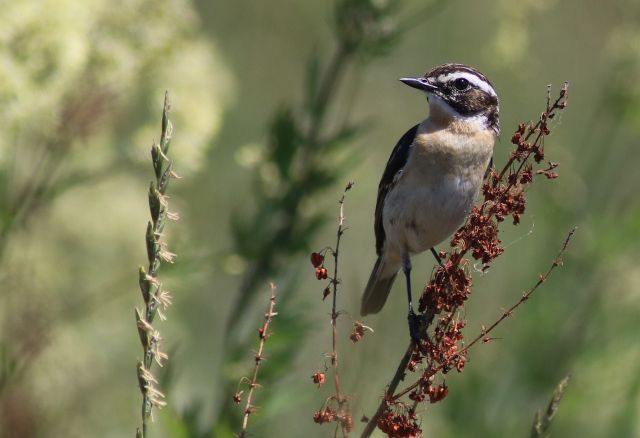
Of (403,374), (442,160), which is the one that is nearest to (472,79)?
(442,160)

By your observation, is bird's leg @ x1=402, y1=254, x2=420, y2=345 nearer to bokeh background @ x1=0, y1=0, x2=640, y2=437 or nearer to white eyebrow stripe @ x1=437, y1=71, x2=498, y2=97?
bokeh background @ x1=0, y1=0, x2=640, y2=437

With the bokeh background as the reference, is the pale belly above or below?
below

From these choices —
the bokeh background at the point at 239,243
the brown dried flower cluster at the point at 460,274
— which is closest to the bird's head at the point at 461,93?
the bokeh background at the point at 239,243

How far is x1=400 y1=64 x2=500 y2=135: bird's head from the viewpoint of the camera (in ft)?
16.5

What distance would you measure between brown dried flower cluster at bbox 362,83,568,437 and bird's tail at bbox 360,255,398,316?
76.4 inches

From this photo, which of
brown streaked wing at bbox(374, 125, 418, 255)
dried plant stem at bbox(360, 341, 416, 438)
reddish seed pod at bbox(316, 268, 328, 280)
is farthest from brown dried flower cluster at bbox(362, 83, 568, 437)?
brown streaked wing at bbox(374, 125, 418, 255)

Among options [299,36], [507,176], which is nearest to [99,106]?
[507,176]

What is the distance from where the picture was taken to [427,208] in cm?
501

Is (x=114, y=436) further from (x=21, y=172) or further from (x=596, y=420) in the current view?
(x=596, y=420)

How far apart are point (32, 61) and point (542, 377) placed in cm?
345

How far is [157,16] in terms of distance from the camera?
5.36 meters

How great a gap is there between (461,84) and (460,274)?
Result: 75.3 inches

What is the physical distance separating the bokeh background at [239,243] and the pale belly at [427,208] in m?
0.43

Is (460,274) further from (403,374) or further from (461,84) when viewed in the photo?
(461,84)
